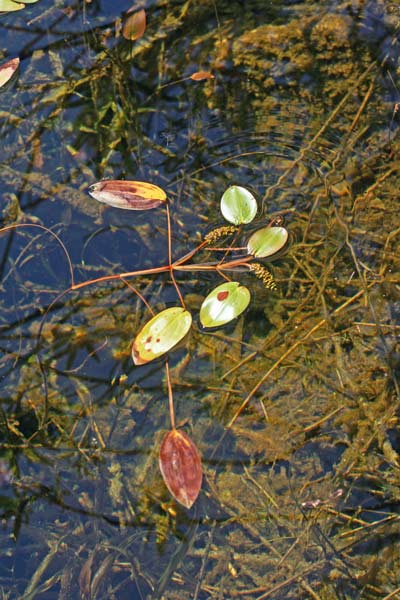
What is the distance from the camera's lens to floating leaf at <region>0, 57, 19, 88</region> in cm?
216

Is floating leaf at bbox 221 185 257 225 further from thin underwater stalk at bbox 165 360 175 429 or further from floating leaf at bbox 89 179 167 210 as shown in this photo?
thin underwater stalk at bbox 165 360 175 429

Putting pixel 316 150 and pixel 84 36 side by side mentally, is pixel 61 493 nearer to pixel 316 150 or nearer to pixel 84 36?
pixel 316 150

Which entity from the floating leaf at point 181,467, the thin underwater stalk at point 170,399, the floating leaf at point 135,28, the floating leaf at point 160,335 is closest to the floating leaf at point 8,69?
the floating leaf at point 135,28

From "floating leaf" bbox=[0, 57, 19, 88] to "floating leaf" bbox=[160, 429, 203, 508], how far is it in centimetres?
125

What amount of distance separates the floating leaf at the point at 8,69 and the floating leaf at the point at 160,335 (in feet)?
3.19

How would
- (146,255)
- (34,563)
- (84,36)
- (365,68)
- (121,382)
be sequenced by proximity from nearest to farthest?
(34,563)
(121,382)
(146,255)
(365,68)
(84,36)

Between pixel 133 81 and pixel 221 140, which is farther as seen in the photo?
pixel 133 81

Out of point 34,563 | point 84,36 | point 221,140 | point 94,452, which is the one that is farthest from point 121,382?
point 84,36

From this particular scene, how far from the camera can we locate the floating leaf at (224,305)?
1754 millimetres

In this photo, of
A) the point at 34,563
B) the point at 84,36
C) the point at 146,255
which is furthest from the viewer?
the point at 84,36

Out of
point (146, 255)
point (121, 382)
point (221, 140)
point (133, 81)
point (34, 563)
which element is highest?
point (133, 81)

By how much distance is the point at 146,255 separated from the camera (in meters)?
1.93

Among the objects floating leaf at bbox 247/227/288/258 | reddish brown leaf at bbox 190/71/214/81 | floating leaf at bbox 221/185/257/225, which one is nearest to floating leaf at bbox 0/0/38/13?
reddish brown leaf at bbox 190/71/214/81

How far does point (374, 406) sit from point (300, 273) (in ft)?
1.31
